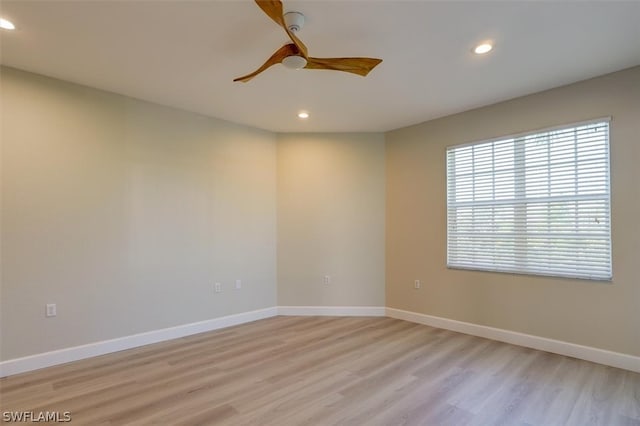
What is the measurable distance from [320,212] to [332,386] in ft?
8.76

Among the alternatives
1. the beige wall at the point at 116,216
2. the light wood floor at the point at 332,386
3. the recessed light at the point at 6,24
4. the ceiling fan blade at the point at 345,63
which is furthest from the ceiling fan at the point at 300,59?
the light wood floor at the point at 332,386

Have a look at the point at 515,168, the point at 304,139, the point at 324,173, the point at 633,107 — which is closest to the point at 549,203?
the point at 515,168

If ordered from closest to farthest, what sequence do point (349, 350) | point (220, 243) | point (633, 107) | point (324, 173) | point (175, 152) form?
point (633, 107) < point (349, 350) < point (175, 152) < point (220, 243) < point (324, 173)

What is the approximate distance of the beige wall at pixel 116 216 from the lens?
2928 mm

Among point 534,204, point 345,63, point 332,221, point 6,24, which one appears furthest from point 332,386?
point 6,24

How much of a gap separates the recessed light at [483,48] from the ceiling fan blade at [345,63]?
91 cm

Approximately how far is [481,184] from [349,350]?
8.20ft

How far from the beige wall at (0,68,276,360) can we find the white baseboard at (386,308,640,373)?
233 cm

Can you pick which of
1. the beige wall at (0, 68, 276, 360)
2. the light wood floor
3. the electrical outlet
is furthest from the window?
the electrical outlet

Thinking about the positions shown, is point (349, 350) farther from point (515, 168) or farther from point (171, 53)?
point (171, 53)

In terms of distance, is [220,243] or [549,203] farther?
[220,243]

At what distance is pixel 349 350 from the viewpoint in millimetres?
3404

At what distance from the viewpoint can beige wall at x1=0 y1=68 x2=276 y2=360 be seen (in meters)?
2.93

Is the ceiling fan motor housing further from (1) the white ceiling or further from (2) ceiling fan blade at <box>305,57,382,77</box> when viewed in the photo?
(2) ceiling fan blade at <box>305,57,382,77</box>
